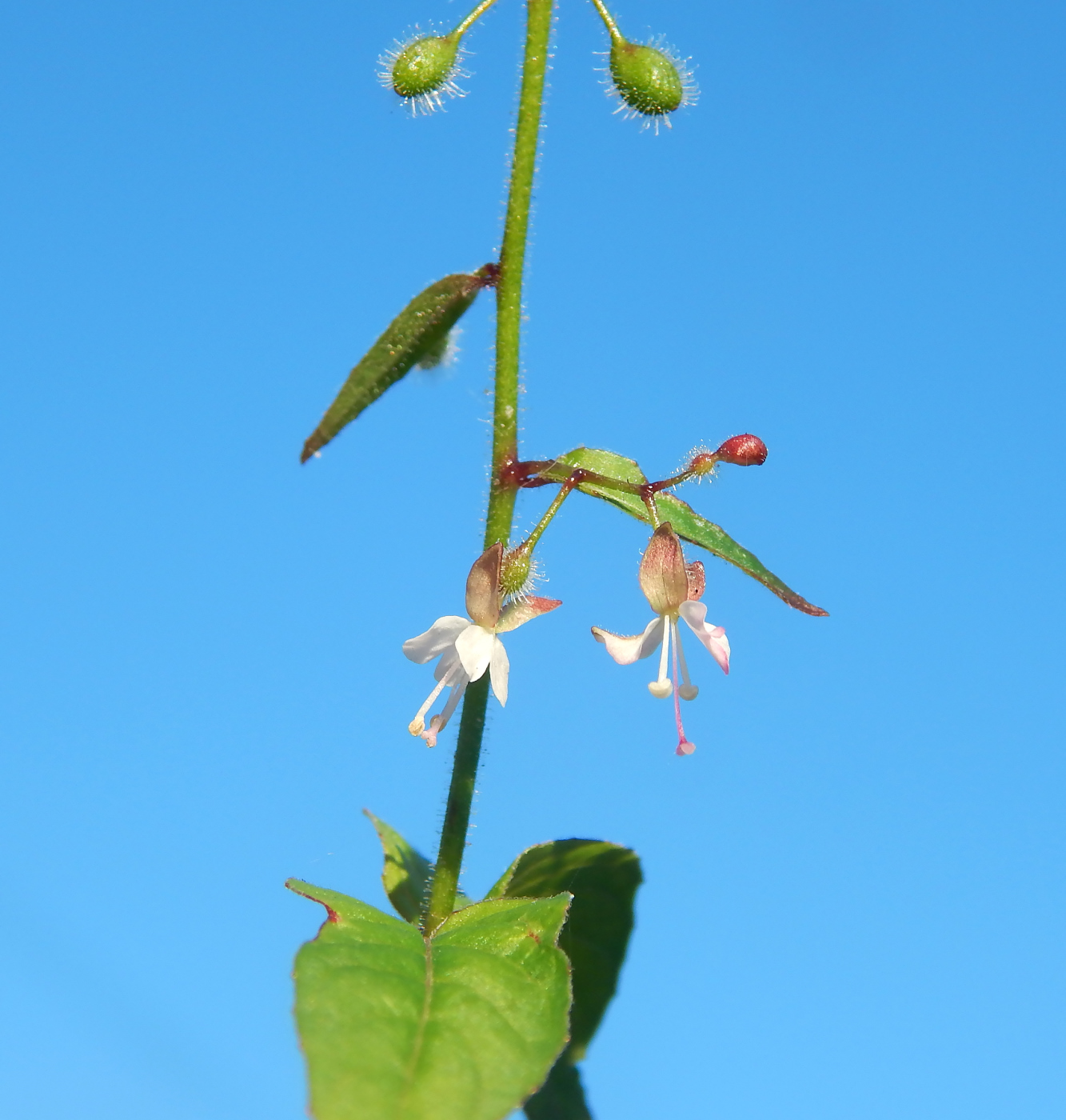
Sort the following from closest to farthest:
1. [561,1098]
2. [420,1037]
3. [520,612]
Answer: [420,1037] < [520,612] < [561,1098]

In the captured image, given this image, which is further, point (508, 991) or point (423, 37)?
point (423, 37)

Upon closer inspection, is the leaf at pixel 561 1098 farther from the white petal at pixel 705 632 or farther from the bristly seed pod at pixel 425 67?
the bristly seed pod at pixel 425 67

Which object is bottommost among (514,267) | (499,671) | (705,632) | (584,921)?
(584,921)

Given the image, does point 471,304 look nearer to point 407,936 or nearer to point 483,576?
point 483,576

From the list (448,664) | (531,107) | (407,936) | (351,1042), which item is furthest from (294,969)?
(531,107)

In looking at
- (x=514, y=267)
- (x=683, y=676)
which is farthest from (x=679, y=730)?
(x=514, y=267)

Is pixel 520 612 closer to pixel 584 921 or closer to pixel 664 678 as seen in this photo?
pixel 664 678
